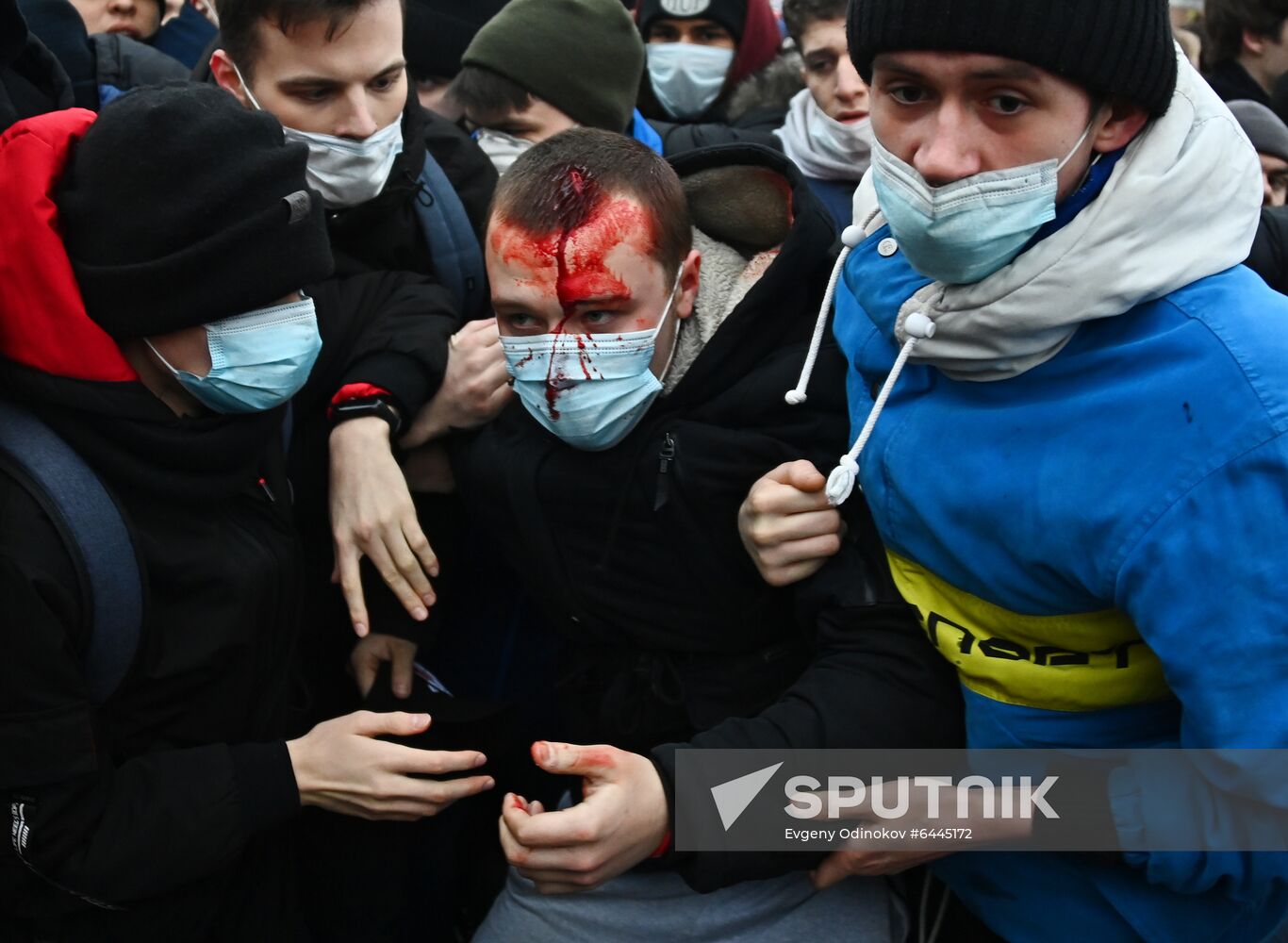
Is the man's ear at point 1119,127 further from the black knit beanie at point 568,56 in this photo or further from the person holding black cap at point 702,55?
the person holding black cap at point 702,55

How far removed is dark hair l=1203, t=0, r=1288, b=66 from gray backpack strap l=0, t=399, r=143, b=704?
4.50m

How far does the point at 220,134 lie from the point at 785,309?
1.05 metres

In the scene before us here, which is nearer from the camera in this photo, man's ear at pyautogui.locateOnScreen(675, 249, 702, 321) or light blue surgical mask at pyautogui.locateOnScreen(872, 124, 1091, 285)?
light blue surgical mask at pyautogui.locateOnScreen(872, 124, 1091, 285)

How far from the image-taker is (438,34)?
4473 millimetres

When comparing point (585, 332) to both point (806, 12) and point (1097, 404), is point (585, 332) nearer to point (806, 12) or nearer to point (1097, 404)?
point (1097, 404)

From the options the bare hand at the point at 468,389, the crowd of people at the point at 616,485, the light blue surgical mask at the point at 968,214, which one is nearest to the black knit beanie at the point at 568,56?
the crowd of people at the point at 616,485

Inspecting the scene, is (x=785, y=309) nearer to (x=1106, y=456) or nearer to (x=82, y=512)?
(x=1106, y=456)

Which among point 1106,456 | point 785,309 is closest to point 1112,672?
point 1106,456

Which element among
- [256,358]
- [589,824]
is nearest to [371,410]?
[256,358]

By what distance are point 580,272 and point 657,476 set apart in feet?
1.32

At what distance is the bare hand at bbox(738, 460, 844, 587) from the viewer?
2.16m

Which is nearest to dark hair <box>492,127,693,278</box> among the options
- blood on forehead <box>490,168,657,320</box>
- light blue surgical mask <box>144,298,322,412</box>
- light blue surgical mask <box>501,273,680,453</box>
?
blood on forehead <box>490,168,657,320</box>

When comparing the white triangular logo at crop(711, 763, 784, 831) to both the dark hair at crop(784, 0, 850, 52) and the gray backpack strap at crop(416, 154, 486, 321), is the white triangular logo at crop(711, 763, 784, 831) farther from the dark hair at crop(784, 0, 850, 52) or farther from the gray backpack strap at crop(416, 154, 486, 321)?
the dark hair at crop(784, 0, 850, 52)

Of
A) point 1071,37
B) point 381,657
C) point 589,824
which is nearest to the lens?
point 1071,37
